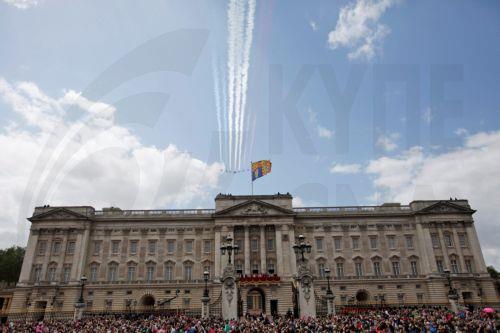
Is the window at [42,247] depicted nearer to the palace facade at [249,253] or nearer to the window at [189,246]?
the palace facade at [249,253]

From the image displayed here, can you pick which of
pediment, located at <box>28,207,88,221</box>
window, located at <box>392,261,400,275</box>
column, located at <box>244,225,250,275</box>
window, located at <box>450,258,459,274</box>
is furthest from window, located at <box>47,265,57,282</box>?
window, located at <box>450,258,459,274</box>

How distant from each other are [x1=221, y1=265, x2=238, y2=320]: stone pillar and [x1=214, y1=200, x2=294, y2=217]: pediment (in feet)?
87.2

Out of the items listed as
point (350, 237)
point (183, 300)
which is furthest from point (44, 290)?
point (350, 237)

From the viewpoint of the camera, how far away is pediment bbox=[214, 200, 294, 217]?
61.1 meters

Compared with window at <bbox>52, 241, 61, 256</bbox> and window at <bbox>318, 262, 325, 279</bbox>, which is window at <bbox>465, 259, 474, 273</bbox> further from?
window at <bbox>52, 241, 61, 256</bbox>

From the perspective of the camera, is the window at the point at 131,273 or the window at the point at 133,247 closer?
the window at the point at 131,273

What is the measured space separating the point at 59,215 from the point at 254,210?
108 feet

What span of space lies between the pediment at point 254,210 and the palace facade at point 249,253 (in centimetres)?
17

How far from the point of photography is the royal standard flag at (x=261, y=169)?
59781mm

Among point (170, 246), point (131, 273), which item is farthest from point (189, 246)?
point (131, 273)

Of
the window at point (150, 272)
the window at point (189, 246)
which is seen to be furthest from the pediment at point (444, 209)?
the window at point (150, 272)

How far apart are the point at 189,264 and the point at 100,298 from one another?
14591 mm

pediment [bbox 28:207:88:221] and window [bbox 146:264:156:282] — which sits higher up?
pediment [bbox 28:207:88:221]

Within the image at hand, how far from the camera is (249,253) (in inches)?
2325
